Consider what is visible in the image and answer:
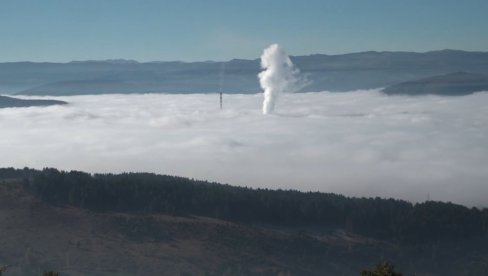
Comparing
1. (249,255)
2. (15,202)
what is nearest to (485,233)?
(249,255)

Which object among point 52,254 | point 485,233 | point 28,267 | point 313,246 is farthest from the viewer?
point 485,233

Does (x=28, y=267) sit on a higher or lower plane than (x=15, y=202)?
lower

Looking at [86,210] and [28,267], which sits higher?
[86,210]

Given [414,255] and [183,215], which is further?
[183,215]

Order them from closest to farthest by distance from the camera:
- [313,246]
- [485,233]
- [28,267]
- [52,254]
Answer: [28,267] < [52,254] < [313,246] < [485,233]

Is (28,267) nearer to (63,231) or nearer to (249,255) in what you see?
(63,231)

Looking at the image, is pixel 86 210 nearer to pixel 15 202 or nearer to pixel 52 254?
pixel 15 202

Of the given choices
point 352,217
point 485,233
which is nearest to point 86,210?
point 352,217

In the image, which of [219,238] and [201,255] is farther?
[219,238]
